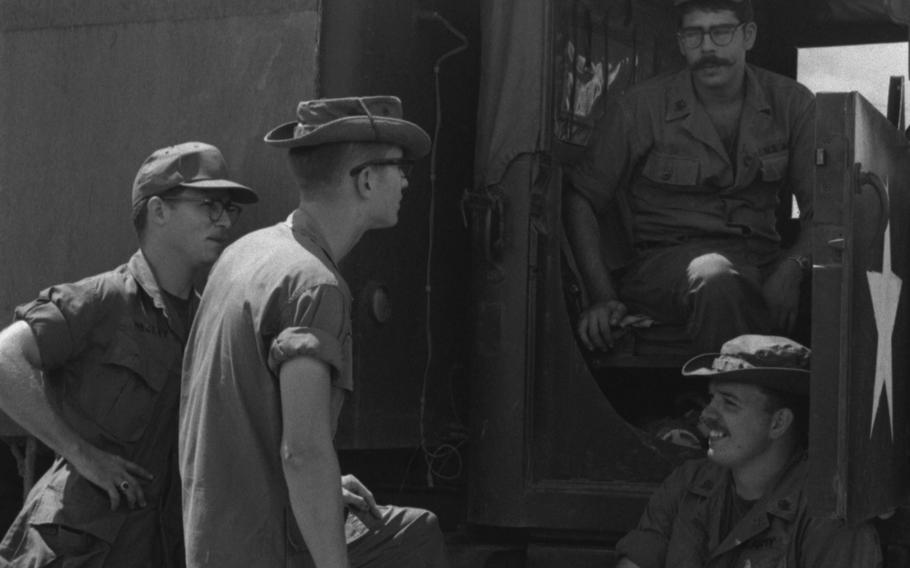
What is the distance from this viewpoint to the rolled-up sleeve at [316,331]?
11.2 ft

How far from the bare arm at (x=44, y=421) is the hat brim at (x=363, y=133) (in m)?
0.97

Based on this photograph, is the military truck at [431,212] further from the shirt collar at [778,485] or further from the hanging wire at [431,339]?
the shirt collar at [778,485]

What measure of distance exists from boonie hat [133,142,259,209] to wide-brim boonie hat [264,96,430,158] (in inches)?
28.5

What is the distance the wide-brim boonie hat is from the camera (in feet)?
12.1

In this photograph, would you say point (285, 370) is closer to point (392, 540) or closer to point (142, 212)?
point (392, 540)

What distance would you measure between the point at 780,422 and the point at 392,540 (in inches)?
42.7

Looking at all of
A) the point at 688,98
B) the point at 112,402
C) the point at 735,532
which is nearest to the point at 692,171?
the point at 688,98

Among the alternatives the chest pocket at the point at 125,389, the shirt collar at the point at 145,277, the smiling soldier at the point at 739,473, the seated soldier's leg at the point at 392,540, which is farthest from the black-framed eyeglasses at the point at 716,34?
Answer: the seated soldier's leg at the point at 392,540

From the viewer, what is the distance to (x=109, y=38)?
507cm

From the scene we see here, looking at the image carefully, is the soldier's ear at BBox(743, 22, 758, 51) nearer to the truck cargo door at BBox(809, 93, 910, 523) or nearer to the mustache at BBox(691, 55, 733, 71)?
the mustache at BBox(691, 55, 733, 71)

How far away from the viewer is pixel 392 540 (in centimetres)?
383

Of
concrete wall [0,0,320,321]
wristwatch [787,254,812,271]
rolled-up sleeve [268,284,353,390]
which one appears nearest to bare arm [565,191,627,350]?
wristwatch [787,254,812,271]


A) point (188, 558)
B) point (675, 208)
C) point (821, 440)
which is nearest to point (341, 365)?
point (188, 558)

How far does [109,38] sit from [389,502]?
1555mm
